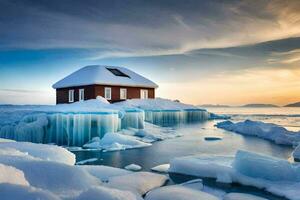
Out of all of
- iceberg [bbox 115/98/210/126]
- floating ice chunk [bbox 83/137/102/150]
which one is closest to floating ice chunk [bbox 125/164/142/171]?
floating ice chunk [bbox 83/137/102/150]

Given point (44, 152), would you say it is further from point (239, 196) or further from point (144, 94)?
point (144, 94)

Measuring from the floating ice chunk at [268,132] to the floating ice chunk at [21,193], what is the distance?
1480 cm

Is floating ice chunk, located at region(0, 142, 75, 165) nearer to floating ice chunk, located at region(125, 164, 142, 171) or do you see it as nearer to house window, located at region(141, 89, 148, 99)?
floating ice chunk, located at region(125, 164, 142, 171)

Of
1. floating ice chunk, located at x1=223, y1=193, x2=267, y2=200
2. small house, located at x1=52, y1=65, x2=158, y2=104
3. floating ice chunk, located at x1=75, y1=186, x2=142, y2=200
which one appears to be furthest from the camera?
small house, located at x1=52, y1=65, x2=158, y2=104

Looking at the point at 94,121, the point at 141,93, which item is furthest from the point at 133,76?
the point at 94,121

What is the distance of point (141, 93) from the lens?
29594 millimetres

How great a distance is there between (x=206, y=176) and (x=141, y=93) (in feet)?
71.2

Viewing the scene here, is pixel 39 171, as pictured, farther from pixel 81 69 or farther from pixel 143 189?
pixel 81 69

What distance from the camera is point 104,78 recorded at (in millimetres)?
26469

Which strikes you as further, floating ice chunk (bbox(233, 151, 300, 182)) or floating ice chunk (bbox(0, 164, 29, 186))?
floating ice chunk (bbox(233, 151, 300, 182))

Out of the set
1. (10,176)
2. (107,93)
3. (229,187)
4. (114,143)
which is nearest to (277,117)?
(107,93)

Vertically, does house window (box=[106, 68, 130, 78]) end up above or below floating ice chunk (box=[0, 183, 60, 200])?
above

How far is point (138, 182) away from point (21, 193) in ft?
Result: 11.8

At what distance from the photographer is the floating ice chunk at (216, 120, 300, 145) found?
54.0 ft
